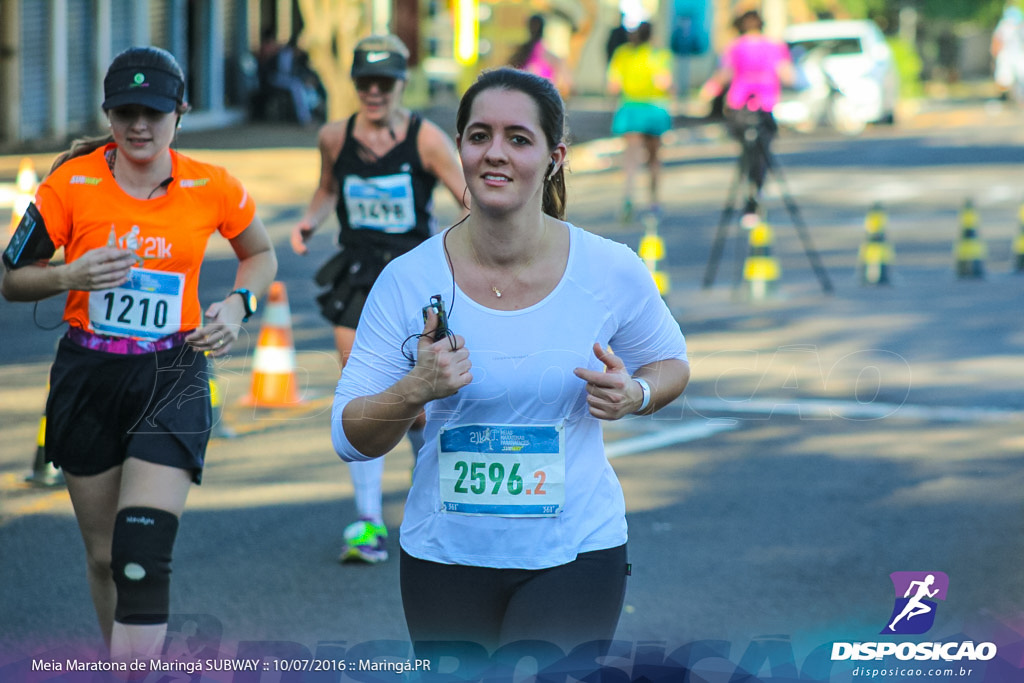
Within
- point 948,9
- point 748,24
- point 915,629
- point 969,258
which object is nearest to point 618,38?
point 748,24

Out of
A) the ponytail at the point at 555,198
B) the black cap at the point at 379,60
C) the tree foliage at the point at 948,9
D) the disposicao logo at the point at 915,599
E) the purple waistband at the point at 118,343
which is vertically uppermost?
the black cap at the point at 379,60

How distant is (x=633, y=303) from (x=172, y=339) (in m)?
1.67

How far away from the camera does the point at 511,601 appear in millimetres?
3516

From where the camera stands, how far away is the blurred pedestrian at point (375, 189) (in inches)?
255

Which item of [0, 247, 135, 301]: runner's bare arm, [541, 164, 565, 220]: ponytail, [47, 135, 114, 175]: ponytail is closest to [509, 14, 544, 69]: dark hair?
[47, 135, 114, 175]: ponytail

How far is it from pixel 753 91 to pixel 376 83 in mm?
9547

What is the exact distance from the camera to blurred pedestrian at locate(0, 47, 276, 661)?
14.7 feet

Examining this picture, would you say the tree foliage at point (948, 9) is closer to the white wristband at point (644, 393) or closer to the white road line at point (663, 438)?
the white road line at point (663, 438)

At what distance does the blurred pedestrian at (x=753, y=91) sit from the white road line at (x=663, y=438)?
17.9 ft

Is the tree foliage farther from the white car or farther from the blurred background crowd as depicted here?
the white car

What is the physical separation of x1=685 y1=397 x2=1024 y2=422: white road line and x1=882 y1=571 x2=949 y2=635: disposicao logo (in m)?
3.08

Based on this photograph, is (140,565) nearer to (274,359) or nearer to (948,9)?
(274,359)

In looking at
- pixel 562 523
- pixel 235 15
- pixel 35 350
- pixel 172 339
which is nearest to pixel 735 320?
pixel 35 350

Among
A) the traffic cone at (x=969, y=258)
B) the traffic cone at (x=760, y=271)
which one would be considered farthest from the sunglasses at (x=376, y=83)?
the traffic cone at (x=969, y=258)
